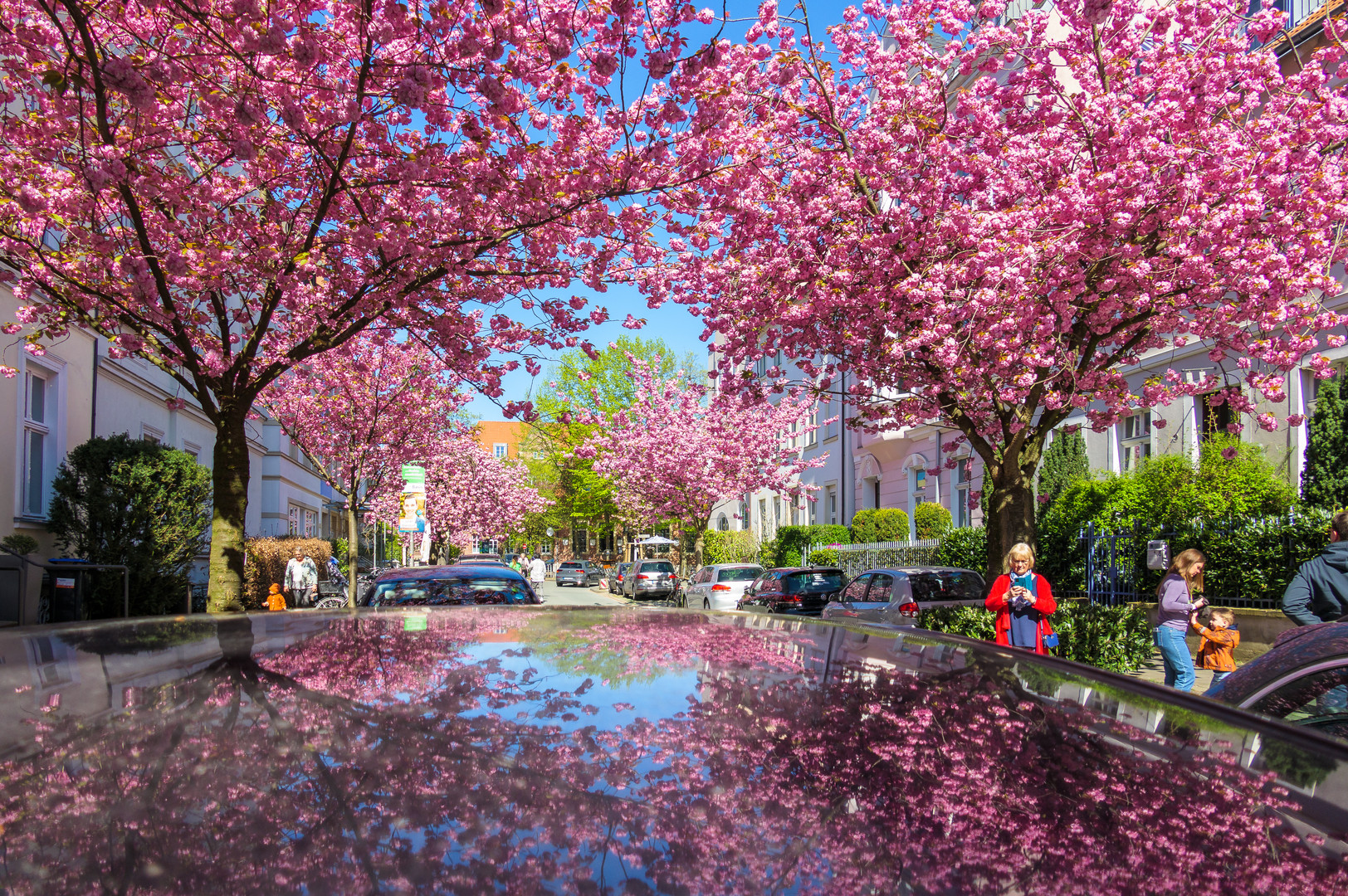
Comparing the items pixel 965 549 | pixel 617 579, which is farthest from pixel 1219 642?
pixel 617 579

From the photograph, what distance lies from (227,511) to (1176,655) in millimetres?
9315

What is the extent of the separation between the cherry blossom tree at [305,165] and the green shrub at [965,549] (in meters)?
13.1

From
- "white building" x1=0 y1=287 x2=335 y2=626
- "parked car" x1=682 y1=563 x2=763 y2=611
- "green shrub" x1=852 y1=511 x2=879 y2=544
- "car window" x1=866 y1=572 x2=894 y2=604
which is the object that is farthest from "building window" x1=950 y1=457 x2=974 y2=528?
"white building" x1=0 y1=287 x2=335 y2=626

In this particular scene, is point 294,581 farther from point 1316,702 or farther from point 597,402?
point 597,402

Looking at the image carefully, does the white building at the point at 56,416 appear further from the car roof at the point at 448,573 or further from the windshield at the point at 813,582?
the windshield at the point at 813,582

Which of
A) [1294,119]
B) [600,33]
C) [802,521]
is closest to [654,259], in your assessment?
[600,33]

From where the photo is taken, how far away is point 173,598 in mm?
15164

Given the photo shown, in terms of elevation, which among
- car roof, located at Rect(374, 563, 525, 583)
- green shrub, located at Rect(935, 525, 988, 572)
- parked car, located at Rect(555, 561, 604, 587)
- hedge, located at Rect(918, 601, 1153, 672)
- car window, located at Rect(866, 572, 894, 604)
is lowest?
parked car, located at Rect(555, 561, 604, 587)

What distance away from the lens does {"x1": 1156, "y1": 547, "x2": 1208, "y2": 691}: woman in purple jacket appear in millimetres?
8586

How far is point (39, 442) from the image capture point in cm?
1430

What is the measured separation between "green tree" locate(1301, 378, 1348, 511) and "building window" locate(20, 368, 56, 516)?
18304 millimetres

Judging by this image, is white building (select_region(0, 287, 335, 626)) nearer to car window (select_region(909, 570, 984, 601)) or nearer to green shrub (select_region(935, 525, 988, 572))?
car window (select_region(909, 570, 984, 601))

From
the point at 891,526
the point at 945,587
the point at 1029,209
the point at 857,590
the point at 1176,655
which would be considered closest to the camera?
the point at 1176,655

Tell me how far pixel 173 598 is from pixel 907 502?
21.2 meters
